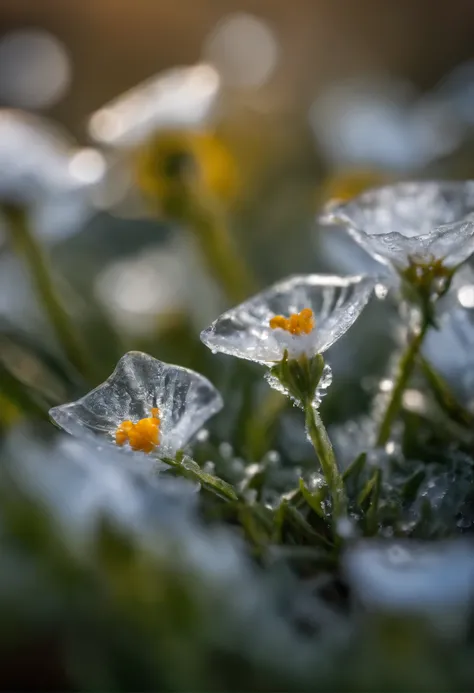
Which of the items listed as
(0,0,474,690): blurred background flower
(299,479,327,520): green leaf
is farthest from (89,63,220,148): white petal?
(299,479,327,520): green leaf

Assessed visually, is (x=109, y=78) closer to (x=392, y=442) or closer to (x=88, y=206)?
→ (x=88, y=206)

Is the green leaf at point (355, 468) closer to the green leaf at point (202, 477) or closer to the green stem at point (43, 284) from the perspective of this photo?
the green leaf at point (202, 477)

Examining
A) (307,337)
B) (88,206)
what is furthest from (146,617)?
(88,206)

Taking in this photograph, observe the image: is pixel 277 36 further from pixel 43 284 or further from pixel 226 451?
pixel 226 451

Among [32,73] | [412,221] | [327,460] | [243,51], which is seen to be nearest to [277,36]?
[243,51]

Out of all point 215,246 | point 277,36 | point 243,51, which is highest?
point 277,36

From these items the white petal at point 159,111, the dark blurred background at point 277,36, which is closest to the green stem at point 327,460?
the white petal at point 159,111
